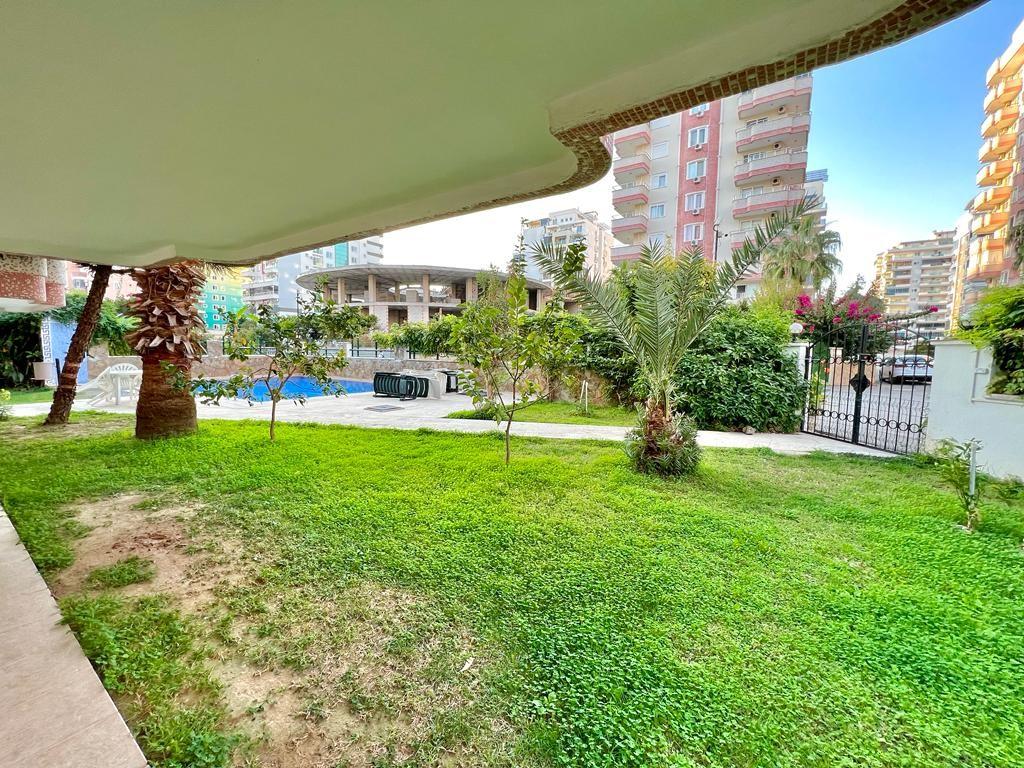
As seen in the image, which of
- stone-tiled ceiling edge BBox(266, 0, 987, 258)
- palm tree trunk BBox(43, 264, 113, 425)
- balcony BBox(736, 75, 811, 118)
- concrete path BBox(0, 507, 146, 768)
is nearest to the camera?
stone-tiled ceiling edge BBox(266, 0, 987, 258)

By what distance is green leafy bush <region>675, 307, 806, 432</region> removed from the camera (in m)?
9.35

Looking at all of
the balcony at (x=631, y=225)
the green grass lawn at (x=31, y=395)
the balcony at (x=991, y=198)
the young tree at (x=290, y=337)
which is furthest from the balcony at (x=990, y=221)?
the green grass lawn at (x=31, y=395)

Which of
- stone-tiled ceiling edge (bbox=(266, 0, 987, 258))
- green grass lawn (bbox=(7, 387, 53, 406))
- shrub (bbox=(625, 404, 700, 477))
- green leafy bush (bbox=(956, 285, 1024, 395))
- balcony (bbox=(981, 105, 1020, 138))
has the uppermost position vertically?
balcony (bbox=(981, 105, 1020, 138))

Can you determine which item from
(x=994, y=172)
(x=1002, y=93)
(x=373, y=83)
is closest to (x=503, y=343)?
(x=373, y=83)

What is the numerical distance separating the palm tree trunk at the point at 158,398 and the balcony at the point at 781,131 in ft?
125

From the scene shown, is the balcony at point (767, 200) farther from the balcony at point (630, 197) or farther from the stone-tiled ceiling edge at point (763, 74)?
the stone-tiled ceiling edge at point (763, 74)

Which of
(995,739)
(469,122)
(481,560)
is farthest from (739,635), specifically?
(469,122)

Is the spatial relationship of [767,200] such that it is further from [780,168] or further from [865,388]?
[865,388]

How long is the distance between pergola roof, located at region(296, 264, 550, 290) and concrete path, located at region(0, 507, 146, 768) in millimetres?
34452

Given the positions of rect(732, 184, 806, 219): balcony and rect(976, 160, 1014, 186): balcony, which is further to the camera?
rect(976, 160, 1014, 186): balcony

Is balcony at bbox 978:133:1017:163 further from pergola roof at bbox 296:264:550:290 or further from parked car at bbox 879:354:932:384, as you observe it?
pergola roof at bbox 296:264:550:290

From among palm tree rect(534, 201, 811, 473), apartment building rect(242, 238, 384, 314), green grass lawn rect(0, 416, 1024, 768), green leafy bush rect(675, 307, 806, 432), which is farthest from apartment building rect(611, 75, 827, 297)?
apartment building rect(242, 238, 384, 314)

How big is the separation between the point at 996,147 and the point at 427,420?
174 ft

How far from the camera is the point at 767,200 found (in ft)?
99.7
